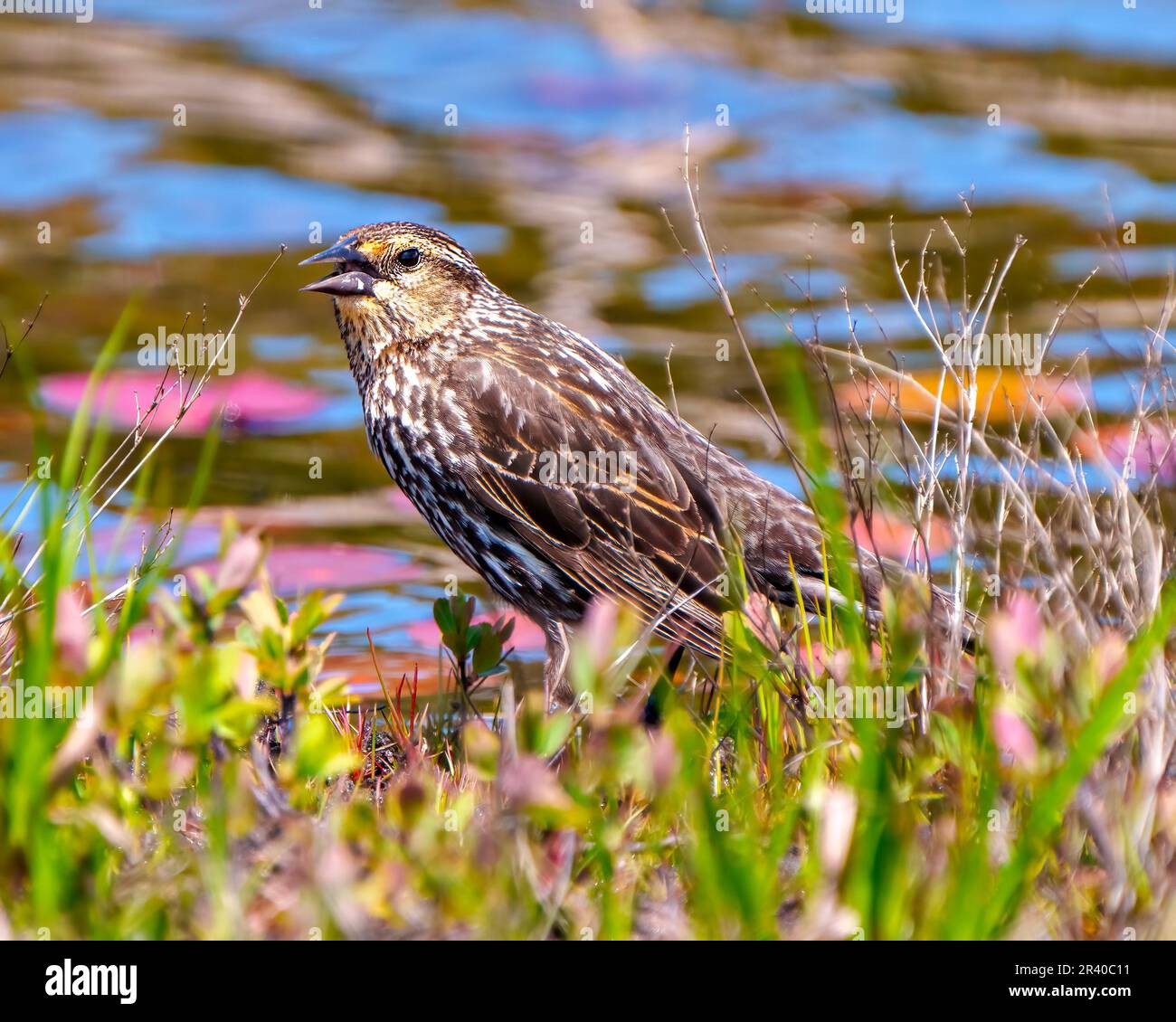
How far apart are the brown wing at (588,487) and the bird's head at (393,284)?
0.30 meters

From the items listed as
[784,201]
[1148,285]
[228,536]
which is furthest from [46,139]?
[228,536]

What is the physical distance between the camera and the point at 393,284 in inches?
242

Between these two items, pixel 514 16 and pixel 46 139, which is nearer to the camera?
pixel 46 139

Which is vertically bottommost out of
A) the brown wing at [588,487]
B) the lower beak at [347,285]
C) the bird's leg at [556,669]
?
the bird's leg at [556,669]

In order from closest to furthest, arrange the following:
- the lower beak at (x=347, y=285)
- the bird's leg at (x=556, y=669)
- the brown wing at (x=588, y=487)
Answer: the bird's leg at (x=556, y=669) < the brown wing at (x=588, y=487) < the lower beak at (x=347, y=285)

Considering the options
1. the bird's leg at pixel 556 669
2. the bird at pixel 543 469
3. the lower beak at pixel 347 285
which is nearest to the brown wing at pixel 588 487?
the bird at pixel 543 469

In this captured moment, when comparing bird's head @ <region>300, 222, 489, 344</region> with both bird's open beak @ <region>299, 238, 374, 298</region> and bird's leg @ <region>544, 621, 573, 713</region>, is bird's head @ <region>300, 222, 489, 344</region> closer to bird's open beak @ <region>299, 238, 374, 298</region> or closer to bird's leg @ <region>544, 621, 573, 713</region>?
bird's open beak @ <region>299, 238, 374, 298</region>

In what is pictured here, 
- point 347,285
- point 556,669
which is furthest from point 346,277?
point 556,669

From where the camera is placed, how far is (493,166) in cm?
1441

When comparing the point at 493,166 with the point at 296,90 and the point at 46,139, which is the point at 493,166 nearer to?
the point at 296,90

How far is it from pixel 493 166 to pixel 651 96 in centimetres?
206

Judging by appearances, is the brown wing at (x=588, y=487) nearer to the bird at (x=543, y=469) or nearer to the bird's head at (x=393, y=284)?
the bird at (x=543, y=469)

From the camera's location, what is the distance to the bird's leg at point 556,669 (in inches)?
211

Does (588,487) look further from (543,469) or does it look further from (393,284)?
(393,284)
